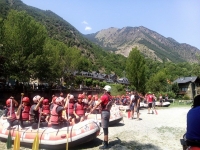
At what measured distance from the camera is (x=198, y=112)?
321 cm

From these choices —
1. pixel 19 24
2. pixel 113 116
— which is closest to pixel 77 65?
pixel 19 24

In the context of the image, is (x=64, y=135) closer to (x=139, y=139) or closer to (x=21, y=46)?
(x=139, y=139)

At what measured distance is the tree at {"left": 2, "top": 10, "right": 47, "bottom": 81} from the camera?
34.4 meters

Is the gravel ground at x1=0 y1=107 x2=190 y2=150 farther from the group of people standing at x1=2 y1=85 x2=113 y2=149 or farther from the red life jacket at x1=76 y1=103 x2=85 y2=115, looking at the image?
the red life jacket at x1=76 y1=103 x2=85 y2=115

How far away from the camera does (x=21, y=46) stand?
35.7m

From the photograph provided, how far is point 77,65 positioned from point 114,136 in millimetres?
48702

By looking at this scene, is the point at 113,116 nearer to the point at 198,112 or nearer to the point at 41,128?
the point at 41,128

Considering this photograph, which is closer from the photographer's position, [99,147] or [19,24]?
[99,147]

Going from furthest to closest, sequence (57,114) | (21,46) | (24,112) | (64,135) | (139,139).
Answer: (21,46) < (139,139) < (24,112) < (57,114) < (64,135)

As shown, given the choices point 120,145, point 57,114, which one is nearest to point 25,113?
point 57,114

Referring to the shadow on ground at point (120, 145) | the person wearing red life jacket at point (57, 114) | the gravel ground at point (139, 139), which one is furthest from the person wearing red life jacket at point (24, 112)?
the shadow on ground at point (120, 145)

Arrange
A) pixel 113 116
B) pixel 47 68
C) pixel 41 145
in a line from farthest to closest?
pixel 47 68
pixel 113 116
pixel 41 145

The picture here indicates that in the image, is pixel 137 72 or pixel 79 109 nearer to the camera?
pixel 79 109

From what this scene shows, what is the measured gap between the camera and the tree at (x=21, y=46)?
34.4m
